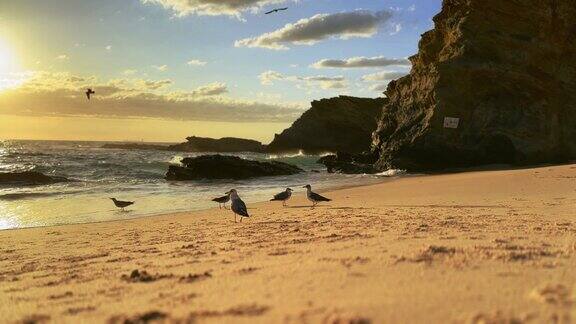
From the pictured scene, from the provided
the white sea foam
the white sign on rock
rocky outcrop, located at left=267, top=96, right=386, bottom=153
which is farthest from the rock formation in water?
the white sign on rock

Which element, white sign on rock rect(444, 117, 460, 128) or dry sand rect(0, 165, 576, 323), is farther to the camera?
white sign on rock rect(444, 117, 460, 128)

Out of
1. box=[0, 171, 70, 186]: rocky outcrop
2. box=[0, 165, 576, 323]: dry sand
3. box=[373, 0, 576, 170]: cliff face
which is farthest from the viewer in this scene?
box=[373, 0, 576, 170]: cliff face

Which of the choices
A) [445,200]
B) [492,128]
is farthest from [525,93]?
[445,200]

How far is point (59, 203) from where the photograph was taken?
17062 millimetres

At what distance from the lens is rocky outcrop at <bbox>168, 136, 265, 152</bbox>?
4353 inches

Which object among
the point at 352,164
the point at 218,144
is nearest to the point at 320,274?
the point at 352,164

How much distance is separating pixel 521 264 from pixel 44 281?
428 cm

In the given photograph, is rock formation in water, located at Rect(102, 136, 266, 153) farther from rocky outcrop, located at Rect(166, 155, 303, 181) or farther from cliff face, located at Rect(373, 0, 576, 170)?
cliff face, located at Rect(373, 0, 576, 170)

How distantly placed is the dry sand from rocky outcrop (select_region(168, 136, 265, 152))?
10259 cm

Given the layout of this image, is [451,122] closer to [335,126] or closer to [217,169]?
[217,169]

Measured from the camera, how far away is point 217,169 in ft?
103

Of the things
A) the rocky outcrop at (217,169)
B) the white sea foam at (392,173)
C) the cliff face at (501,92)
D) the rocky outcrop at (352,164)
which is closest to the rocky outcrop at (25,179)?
the rocky outcrop at (217,169)

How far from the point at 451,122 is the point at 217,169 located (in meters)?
14.0

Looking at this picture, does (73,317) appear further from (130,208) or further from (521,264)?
(130,208)
